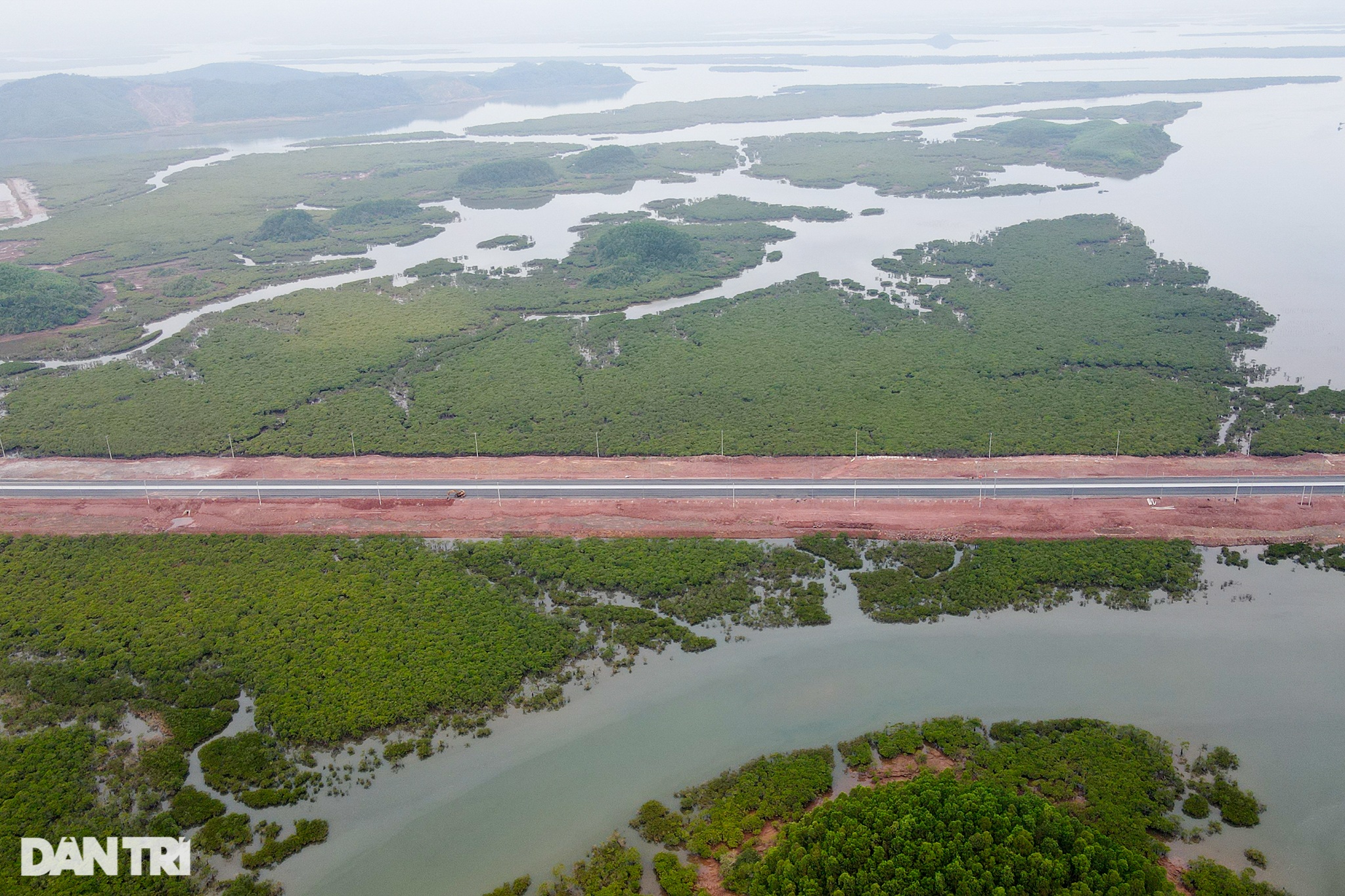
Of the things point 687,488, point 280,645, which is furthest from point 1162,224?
point 280,645

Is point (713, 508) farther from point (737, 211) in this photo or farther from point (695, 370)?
point (737, 211)

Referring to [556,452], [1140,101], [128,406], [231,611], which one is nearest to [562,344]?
[556,452]

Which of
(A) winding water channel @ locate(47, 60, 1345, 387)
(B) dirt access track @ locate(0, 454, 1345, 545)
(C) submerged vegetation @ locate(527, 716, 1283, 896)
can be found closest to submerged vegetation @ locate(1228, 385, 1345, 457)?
(B) dirt access track @ locate(0, 454, 1345, 545)

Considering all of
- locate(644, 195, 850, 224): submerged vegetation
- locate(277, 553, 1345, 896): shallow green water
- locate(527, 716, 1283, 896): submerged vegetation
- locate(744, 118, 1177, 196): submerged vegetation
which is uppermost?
locate(744, 118, 1177, 196): submerged vegetation

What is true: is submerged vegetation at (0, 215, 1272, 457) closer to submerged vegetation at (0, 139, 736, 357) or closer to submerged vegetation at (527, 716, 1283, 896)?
submerged vegetation at (0, 139, 736, 357)

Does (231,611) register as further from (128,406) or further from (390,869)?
(128,406)
